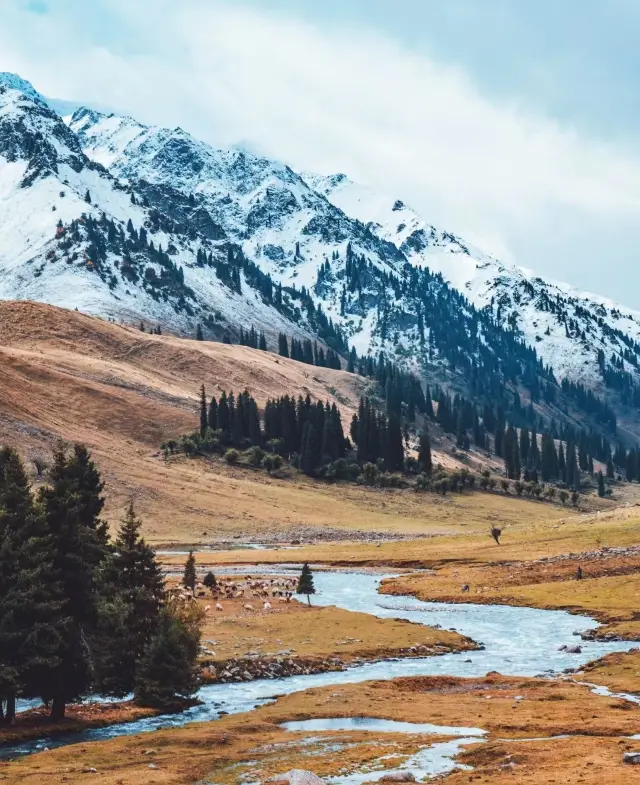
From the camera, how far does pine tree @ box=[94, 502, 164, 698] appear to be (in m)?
46.7

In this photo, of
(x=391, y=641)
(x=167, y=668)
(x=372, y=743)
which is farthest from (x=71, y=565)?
(x=391, y=641)

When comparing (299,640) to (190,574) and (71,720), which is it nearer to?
(190,574)

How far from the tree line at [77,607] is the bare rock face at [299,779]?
16.4 meters

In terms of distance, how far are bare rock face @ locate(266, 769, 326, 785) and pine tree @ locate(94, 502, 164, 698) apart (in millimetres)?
17673

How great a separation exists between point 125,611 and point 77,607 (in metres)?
2.85

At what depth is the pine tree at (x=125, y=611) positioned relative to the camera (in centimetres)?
4672

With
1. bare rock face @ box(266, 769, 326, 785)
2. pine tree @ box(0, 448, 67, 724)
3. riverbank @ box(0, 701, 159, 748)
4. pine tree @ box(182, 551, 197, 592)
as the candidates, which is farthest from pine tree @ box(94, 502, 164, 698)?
pine tree @ box(182, 551, 197, 592)

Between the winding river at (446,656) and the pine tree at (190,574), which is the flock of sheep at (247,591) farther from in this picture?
the winding river at (446,656)

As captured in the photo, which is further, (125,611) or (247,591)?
(247,591)

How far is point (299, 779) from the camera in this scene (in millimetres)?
30016

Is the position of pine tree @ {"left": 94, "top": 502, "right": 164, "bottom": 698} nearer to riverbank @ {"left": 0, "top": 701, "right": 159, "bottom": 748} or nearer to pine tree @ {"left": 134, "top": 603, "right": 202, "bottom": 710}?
pine tree @ {"left": 134, "top": 603, "right": 202, "bottom": 710}

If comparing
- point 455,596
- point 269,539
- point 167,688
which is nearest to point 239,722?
point 167,688

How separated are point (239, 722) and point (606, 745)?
686 inches

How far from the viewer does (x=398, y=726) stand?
42.5 m
